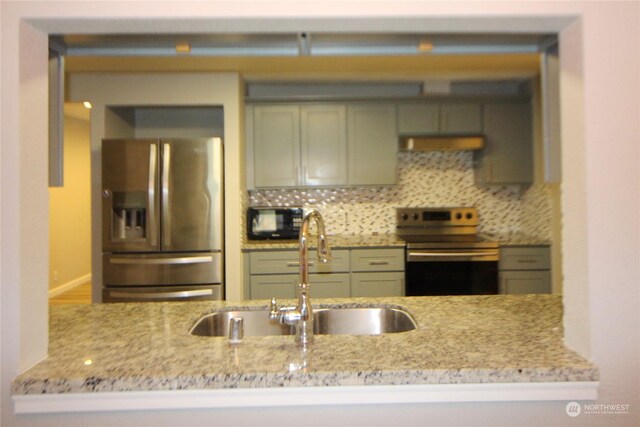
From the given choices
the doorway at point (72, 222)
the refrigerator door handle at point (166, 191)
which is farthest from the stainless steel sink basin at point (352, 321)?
the doorway at point (72, 222)

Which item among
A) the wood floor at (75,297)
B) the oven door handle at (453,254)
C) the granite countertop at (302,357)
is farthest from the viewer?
the wood floor at (75,297)

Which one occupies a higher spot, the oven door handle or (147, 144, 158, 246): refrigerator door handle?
(147, 144, 158, 246): refrigerator door handle

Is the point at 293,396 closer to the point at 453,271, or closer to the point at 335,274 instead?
the point at 335,274

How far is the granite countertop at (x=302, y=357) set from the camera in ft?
3.26

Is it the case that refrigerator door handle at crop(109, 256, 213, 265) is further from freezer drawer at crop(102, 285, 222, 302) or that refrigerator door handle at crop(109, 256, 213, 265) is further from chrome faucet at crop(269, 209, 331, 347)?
chrome faucet at crop(269, 209, 331, 347)

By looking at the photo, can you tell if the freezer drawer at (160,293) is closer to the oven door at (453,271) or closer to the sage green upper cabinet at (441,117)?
the oven door at (453,271)

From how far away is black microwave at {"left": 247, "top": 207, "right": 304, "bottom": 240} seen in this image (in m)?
3.53

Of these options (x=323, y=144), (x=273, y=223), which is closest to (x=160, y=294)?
(x=273, y=223)

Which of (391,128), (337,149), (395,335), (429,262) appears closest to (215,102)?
(337,149)

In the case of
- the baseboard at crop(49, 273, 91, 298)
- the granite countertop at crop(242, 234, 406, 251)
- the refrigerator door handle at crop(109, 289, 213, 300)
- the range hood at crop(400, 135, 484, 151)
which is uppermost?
the range hood at crop(400, 135, 484, 151)

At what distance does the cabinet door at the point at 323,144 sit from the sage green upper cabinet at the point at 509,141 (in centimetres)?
124

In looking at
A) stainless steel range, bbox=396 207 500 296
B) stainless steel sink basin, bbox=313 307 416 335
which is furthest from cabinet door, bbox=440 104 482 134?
stainless steel sink basin, bbox=313 307 416 335

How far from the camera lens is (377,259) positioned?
3365 mm

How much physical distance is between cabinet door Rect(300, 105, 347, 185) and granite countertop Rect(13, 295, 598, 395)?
2.32 meters
